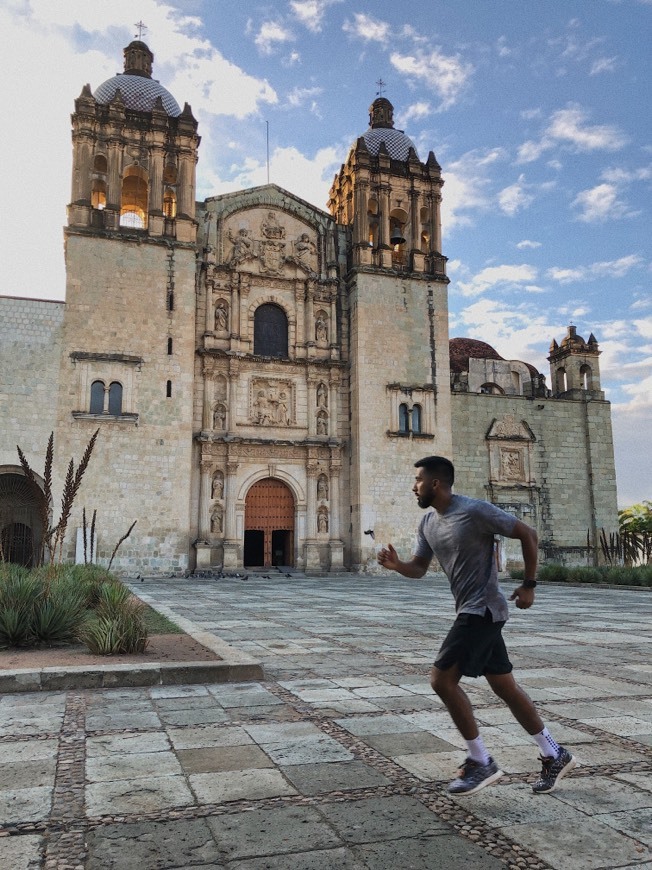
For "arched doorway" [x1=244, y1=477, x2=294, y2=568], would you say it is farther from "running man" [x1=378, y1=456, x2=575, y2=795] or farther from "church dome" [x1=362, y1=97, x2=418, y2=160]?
"running man" [x1=378, y1=456, x2=575, y2=795]

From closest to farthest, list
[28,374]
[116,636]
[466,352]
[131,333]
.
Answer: [116,636] < [28,374] < [131,333] < [466,352]

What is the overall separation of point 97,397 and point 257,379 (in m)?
5.81

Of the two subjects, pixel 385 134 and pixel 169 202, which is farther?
pixel 385 134

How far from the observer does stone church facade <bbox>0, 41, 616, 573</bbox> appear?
24109mm

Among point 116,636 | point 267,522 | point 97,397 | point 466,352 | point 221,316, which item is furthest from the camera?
point 466,352

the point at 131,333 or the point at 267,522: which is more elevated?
the point at 131,333

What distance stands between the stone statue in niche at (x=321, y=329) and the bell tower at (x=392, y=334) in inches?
41.1

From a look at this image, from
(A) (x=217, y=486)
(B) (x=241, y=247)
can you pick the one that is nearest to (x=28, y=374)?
(A) (x=217, y=486)

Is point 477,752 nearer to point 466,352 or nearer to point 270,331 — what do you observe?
point 270,331

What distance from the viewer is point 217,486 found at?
25906mm

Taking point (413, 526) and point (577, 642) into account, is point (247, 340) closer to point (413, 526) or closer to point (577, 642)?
point (413, 526)

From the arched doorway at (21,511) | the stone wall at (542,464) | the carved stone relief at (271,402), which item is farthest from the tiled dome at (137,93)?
the stone wall at (542,464)

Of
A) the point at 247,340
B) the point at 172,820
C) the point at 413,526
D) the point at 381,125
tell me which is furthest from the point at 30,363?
the point at 172,820

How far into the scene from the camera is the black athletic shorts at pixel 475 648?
11.6ft
